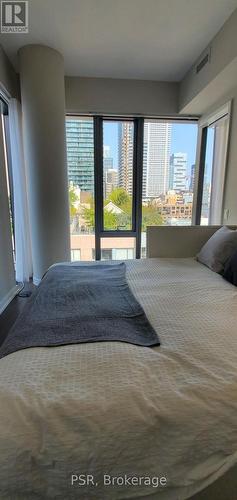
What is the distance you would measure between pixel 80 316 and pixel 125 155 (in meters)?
3.11

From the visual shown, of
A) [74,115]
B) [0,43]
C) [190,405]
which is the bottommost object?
[190,405]

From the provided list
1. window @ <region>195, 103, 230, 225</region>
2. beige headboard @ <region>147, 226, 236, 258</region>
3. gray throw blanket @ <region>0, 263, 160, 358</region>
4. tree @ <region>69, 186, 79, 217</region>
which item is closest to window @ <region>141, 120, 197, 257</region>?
window @ <region>195, 103, 230, 225</region>

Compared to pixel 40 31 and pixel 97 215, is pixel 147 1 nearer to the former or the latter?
pixel 40 31

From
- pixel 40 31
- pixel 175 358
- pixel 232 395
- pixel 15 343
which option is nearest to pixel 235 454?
pixel 232 395

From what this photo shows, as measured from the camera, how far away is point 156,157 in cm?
388

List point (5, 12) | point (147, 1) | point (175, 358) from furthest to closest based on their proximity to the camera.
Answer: point (5, 12) < point (147, 1) < point (175, 358)

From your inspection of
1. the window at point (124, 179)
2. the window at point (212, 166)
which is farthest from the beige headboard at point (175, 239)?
the window at point (124, 179)

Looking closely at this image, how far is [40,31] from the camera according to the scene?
2.54 m

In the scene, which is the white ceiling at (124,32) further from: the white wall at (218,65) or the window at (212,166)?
the window at (212,166)

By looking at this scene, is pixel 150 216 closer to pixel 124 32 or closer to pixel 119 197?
pixel 119 197

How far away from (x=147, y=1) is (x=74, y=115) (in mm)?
1671

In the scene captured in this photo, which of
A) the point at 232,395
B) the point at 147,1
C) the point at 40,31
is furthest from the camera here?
the point at 40,31

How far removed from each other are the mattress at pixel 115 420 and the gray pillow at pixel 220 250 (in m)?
1.11

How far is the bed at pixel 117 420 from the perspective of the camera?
64 cm
